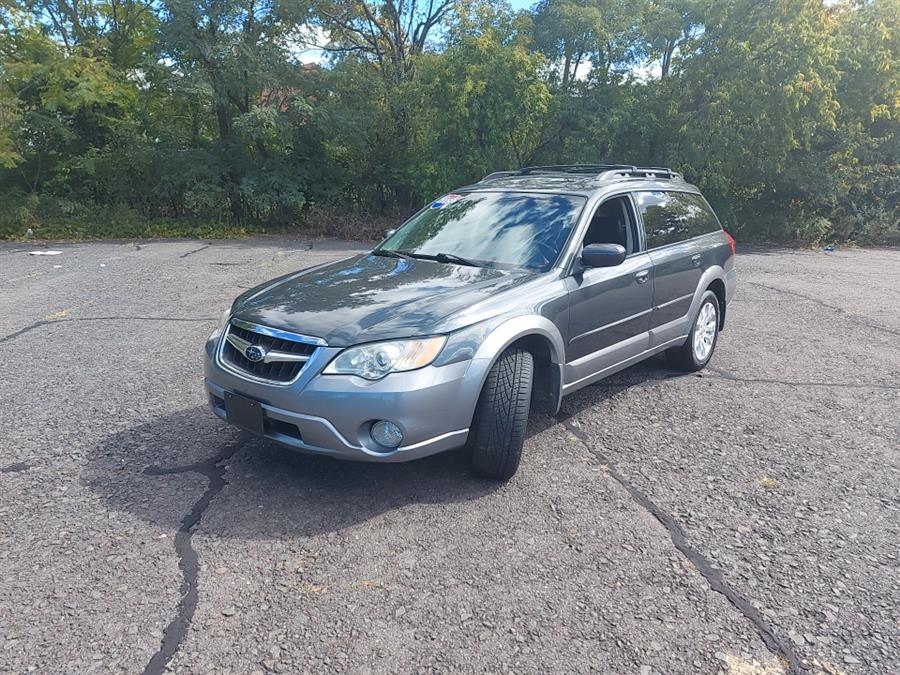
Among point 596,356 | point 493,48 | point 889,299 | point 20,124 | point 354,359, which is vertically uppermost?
point 493,48

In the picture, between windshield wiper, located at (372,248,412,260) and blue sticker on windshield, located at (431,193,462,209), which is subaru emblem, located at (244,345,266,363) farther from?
blue sticker on windshield, located at (431,193,462,209)

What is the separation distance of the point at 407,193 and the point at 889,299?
1231 centimetres

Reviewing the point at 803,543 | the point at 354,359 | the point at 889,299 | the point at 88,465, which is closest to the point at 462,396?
the point at 354,359

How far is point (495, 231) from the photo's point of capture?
14.9 feet

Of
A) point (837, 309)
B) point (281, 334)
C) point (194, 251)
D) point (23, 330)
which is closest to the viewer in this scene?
point (281, 334)

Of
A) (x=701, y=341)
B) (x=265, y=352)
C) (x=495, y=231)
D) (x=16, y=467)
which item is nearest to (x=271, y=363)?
(x=265, y=352)

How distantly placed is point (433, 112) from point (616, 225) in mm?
11940

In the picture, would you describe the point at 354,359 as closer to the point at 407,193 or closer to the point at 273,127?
the point at 273,127

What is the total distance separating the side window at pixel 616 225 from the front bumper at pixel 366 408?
1789mm

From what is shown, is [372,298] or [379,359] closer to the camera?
[379,359]

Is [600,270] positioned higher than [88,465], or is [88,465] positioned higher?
[600,270]

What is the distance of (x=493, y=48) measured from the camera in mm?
15117

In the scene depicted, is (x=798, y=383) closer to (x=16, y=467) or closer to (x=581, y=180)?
(x=581, y=180)

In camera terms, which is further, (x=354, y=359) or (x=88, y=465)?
(x=88, y=465)
